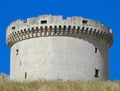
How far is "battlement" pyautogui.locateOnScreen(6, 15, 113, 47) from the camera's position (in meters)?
36.7

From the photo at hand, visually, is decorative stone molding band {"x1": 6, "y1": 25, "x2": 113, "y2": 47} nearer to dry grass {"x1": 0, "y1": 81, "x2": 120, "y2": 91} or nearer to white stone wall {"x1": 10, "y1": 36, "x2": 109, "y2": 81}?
white stone wall {"x1": 10, "y1": 36, "x2": 109, "y2": 81}

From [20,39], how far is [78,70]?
586 centimetres

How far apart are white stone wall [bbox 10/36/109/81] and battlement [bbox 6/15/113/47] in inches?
17.1

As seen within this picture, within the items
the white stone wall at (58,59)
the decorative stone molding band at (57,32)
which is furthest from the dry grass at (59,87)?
the decorative stone molding band at (57,32)

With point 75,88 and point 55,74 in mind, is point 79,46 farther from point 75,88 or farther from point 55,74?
point 75,88

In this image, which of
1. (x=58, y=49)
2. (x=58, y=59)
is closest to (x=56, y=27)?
(x=58, y=49)

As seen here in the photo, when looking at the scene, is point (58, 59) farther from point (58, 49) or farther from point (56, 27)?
point (56, 27)

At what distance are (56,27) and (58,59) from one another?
2.69m

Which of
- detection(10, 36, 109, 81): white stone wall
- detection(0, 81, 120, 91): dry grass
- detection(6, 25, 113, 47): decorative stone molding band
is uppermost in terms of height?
detection(6, 25, 113, 47): decorative stone molding band

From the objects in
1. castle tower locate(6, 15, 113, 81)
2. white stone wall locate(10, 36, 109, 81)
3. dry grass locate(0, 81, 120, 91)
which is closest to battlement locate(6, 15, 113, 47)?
castle tower locate(6, 15, 113, 81)

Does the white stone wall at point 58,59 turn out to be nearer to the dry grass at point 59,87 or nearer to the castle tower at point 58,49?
the castle tower at point 58,49

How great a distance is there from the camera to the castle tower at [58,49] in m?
36.1

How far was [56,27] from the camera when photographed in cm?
3659

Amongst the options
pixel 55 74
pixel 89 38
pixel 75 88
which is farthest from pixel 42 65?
pixel 75 88
